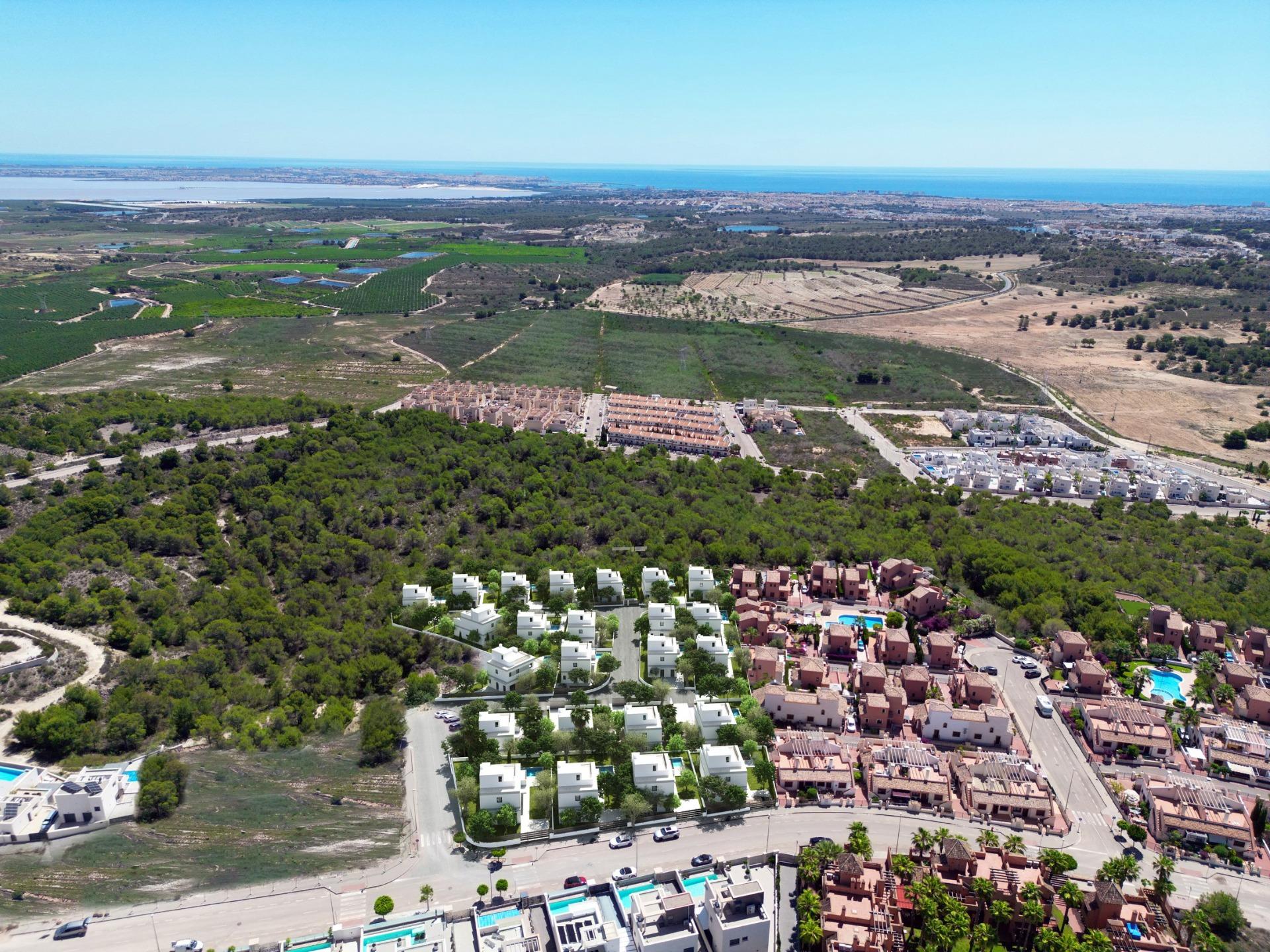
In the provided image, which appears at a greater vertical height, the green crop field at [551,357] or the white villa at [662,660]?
the green crop field at [551,357]

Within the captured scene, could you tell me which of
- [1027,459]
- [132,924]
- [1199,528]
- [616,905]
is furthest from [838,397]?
[132,924]

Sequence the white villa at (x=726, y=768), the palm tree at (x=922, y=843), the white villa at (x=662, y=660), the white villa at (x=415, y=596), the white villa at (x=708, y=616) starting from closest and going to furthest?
the palm tree at (x=922, y=843), the white villa at (x=726, y=768), the white villa at (x=662, y=660), the white villa at (x=708, y=616), the white villa at (x=415, y=596)

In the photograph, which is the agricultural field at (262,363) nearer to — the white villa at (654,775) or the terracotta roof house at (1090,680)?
the white villa at (654,775)

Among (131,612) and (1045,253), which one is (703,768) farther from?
(1045,253)

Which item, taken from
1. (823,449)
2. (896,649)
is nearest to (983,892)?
(896,649)

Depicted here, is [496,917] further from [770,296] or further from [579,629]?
[770,296]

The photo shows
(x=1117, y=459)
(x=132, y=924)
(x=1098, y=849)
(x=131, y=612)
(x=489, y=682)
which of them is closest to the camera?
(x=132, y=924)

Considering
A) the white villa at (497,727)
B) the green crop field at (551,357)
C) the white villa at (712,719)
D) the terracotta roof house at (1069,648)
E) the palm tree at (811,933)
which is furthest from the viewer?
the green crop field at (551,357)

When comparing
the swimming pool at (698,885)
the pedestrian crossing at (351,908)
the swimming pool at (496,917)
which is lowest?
the swimming pool at (698,885)

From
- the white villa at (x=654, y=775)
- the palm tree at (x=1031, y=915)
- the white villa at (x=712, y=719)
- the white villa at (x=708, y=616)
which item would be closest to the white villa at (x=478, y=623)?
the white villa at (x=708, y=616)
